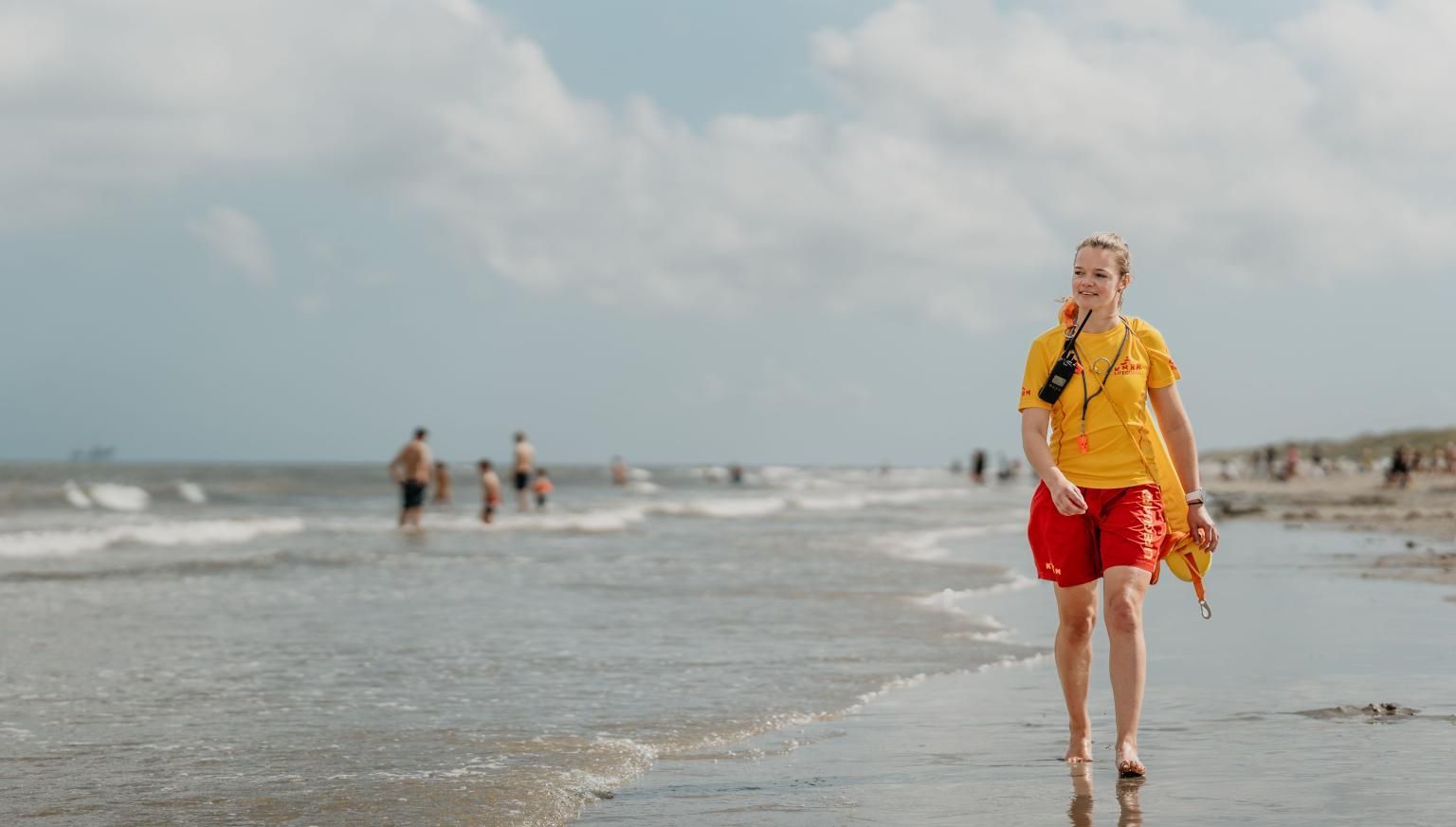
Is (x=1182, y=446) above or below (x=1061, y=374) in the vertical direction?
below

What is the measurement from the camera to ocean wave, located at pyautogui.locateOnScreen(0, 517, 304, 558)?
65.6 feet

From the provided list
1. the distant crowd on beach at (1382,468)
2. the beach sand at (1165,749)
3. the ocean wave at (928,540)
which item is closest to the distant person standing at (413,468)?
the ocean wave at (928,540)

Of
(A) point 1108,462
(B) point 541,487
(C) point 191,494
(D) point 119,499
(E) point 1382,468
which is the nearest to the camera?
(A) point 1108,462

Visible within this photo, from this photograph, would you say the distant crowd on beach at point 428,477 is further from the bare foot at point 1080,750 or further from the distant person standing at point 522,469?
the bare foot at point 1080,750

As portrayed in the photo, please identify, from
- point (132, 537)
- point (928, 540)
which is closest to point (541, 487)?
point (132, 537)

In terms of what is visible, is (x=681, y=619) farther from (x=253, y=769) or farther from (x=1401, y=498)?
(x=1401, y=498)

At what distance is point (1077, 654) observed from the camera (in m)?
5.02

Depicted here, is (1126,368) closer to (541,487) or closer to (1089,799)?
(1089,799)

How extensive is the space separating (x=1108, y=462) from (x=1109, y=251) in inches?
28.8

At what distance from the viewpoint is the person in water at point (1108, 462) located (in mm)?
4730

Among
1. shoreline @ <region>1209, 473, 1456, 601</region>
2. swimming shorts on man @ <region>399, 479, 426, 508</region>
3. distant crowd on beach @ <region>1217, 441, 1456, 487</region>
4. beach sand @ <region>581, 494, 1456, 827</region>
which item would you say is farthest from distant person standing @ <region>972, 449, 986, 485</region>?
beach sand @ <region>581, 494, 1456, 827</region>

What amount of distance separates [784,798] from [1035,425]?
1.54m

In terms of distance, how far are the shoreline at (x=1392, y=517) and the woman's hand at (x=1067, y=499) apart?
677cm

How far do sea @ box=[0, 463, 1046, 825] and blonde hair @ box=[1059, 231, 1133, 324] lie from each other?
83.6 inches
